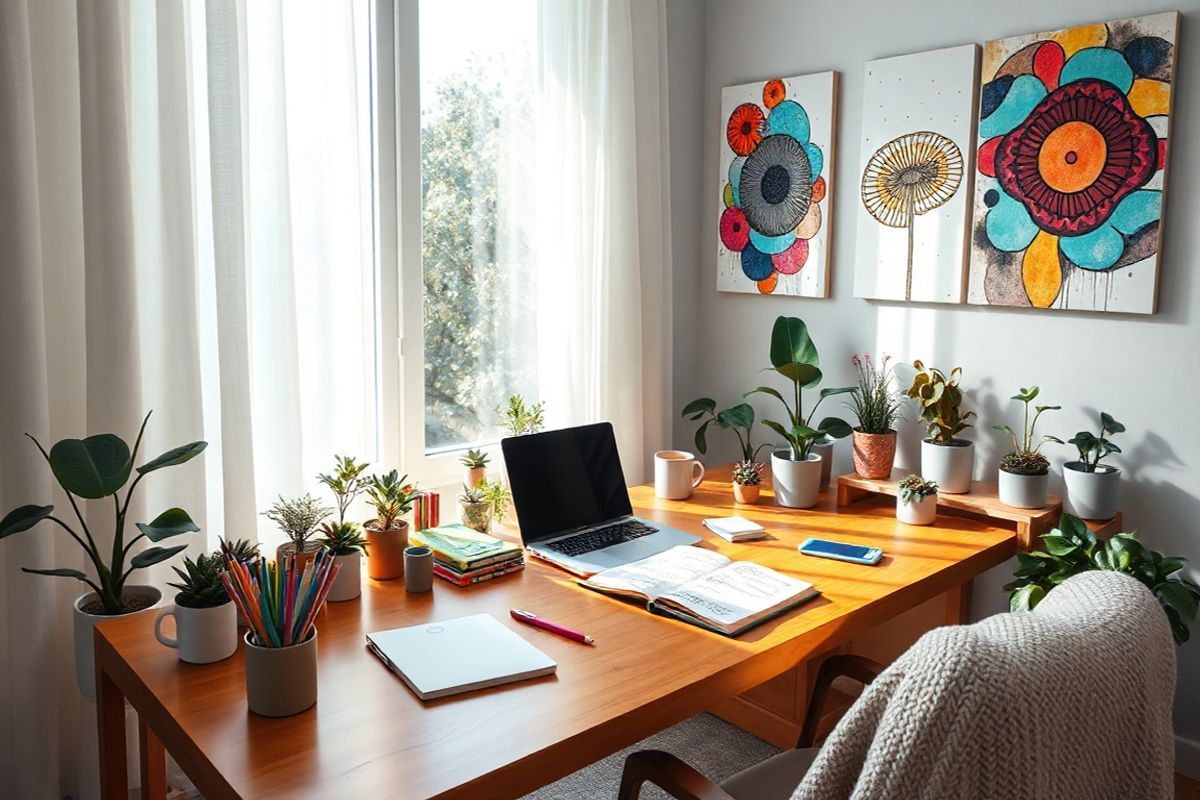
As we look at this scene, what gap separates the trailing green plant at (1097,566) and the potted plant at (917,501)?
0.79 feet

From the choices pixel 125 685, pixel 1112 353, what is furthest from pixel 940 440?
pixel 125 685

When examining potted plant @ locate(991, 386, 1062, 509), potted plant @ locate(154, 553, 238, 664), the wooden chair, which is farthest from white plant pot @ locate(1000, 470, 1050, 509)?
potted plant @ locate(154, 553, 238, 664)

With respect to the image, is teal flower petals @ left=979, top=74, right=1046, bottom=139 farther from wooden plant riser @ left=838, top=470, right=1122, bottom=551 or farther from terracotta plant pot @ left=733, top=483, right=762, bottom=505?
terracotta plant pot @ left=733, top=483, right=762, bottom=505

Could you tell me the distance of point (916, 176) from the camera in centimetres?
264

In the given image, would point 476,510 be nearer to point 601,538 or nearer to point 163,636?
point 601,538

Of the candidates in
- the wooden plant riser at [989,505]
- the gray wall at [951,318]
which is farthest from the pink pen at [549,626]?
the gray wall at [951,318]

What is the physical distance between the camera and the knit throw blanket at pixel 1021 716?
0.96m

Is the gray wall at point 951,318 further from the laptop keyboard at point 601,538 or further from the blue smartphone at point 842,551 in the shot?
the laptop keyboard at point 601,538

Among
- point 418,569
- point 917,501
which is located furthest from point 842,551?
point 418,569

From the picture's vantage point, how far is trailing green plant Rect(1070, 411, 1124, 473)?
227 cm

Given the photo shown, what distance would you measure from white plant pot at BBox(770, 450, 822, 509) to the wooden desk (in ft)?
1.30

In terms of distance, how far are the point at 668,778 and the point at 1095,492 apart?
1.46m

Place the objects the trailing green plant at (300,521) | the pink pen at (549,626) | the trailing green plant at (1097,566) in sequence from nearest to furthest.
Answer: the pink pen at (549,626) → the trailing green plant at (300,521) → the trailing green plant at (1097,566)

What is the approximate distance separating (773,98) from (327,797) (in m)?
2.47
